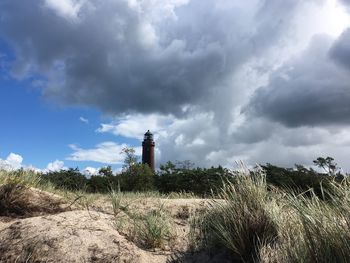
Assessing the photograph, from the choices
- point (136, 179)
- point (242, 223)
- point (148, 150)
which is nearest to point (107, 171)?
point (136, 179)

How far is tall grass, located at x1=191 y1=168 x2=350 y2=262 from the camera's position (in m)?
4.27

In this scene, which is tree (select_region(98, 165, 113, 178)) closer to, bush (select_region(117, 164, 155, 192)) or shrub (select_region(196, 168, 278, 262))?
bush (select_region(117, 164, 155, 192))

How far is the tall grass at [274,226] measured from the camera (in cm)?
427

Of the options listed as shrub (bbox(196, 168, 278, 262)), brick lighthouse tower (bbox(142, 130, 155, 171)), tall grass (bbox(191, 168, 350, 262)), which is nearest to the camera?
tall grass (bbox(191, 168, 350, 262))

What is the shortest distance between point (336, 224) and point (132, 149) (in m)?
27.9

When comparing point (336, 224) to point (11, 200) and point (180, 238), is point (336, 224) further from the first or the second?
point (11, 200)

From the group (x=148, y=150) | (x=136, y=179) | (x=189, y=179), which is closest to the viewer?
(x=189, y=179)

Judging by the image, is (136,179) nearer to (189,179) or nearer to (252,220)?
(189,179)

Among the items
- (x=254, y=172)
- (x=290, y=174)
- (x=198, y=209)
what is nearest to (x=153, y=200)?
(x=198, y=209)

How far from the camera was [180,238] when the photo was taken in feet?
22.1

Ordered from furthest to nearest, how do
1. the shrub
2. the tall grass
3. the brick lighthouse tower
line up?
1. the brick lighthouse tower
2. the shrub
3. the tall grass

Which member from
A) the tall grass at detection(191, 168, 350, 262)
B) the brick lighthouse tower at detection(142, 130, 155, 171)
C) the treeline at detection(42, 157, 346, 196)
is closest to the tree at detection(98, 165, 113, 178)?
the treeline at detection(42, 157, 346, 196)

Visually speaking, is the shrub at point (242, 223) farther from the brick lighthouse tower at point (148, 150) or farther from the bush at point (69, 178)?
the brick lighthouse tower at point (148, 150)

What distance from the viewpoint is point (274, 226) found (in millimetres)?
5793
